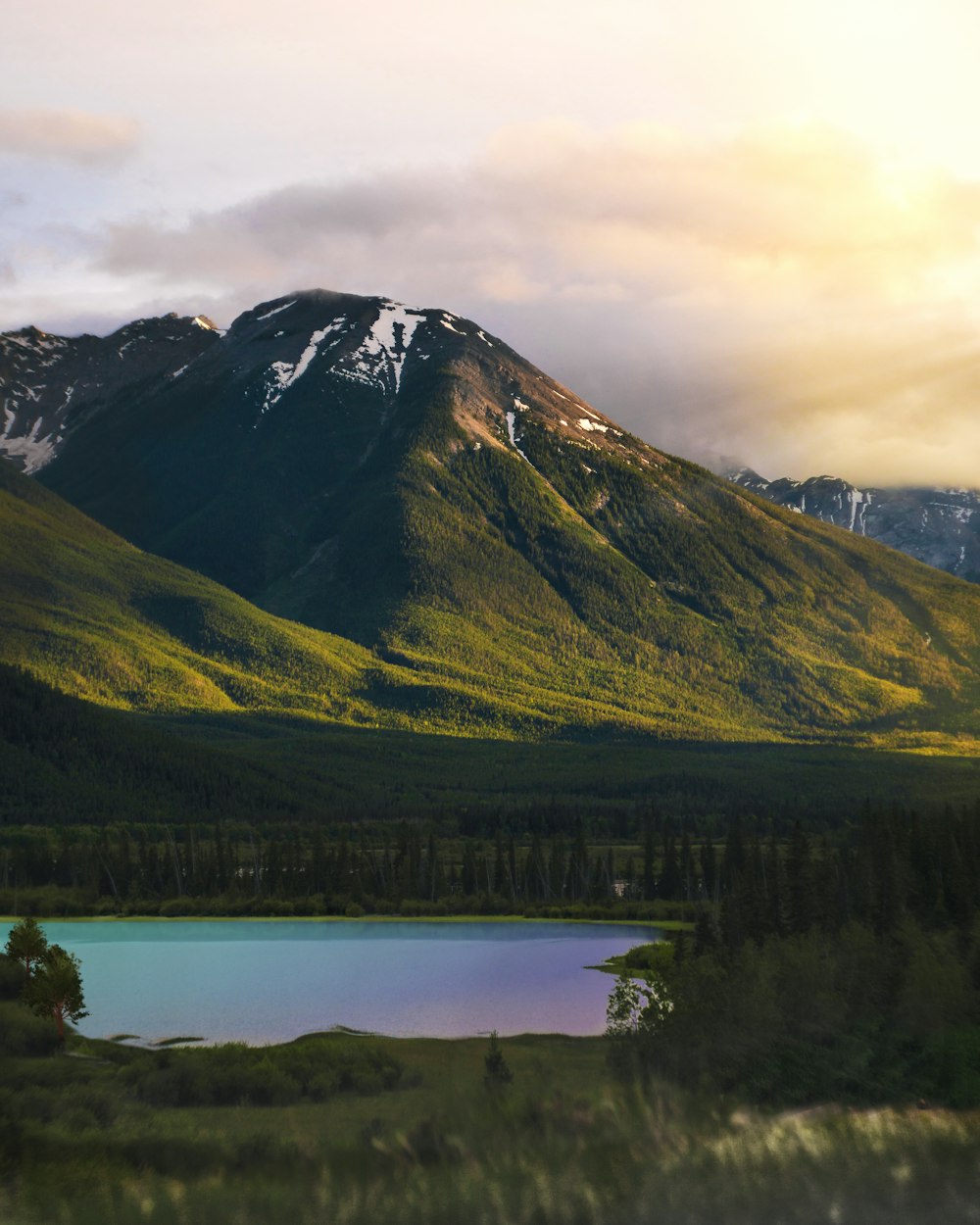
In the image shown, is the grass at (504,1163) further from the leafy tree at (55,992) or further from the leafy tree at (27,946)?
the leafy tree at (27,946)

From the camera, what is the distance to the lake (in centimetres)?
8488

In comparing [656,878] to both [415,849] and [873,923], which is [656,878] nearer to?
[415,849]

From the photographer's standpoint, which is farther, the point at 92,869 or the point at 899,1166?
the point at 92,869

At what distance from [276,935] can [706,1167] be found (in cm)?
9525

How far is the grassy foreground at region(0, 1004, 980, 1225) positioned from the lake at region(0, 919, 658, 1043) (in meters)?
26.5

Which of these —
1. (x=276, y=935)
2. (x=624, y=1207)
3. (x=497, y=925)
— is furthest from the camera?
(x=497, y=925)

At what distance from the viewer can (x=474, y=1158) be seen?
148 ft

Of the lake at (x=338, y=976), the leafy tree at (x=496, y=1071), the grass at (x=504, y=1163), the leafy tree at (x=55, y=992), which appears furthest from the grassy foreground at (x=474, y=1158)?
the lake at (x=338, y=976)

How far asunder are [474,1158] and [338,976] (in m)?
60.7

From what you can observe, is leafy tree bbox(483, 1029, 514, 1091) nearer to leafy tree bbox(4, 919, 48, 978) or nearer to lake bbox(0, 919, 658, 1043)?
lake bbox(0, 919, 658, 1043)

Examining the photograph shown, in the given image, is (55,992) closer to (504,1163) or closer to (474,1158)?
(474,1158)

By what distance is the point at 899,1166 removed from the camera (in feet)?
140

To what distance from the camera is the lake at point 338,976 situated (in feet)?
278

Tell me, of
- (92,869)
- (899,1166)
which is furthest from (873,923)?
(92,869)
